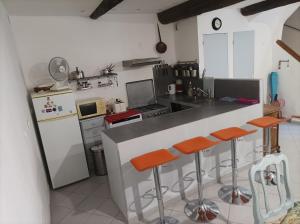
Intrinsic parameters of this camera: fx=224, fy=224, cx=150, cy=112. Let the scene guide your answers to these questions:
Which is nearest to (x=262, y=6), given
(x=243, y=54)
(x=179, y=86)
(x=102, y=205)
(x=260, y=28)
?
(x=260, y=28)

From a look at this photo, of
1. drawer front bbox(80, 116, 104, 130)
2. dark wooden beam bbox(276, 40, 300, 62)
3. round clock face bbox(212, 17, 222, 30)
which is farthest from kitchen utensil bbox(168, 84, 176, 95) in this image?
dark wooden beam bbox(276, 40, 300, 62)

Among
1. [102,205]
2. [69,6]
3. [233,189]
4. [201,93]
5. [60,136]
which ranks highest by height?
[69,6]

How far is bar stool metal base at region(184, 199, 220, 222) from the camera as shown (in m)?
2.46

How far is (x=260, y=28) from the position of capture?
495 centimetres

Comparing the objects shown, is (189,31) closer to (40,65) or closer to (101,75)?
(101,75)

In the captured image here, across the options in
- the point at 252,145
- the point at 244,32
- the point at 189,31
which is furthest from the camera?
the point at 244,32

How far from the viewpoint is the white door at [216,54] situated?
431 centimetres

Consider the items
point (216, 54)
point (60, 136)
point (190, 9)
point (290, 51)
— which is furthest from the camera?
point (290, 51)

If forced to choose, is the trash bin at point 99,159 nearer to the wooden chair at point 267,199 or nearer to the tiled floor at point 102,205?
the tiled floor at point 102,205

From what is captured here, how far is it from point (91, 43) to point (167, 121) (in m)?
2.15

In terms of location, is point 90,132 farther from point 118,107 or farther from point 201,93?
point 201,93

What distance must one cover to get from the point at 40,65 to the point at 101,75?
0.98 metres

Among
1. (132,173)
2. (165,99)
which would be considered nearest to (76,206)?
(132,173)

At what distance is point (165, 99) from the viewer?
4398 mm
